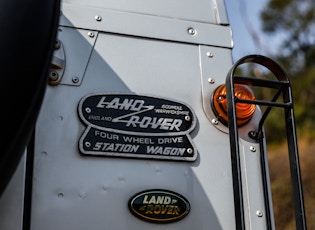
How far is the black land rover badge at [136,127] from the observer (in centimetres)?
207

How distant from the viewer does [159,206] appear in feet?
6.73

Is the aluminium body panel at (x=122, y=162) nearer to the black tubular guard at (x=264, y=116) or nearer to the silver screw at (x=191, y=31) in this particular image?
the silver screw at (x=191, y=31)

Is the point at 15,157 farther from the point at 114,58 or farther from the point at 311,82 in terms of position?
the point at 311,82

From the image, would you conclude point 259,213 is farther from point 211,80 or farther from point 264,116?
point 211,80

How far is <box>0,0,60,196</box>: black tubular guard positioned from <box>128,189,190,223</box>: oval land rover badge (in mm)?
586

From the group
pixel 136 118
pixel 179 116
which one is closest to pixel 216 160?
pixel 179 116

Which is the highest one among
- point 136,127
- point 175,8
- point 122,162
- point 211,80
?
point 175,8

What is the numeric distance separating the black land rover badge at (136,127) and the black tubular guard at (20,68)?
51 centimetres

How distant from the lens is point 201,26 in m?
2.44

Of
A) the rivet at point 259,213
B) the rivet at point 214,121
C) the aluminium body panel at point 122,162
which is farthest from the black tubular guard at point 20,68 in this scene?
the rivet at point 259,213

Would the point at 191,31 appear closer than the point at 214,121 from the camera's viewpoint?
No

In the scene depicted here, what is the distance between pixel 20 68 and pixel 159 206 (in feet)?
2.57

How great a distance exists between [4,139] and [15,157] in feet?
0.26

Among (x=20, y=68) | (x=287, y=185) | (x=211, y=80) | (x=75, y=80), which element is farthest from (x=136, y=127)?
(x=287, y=185)
